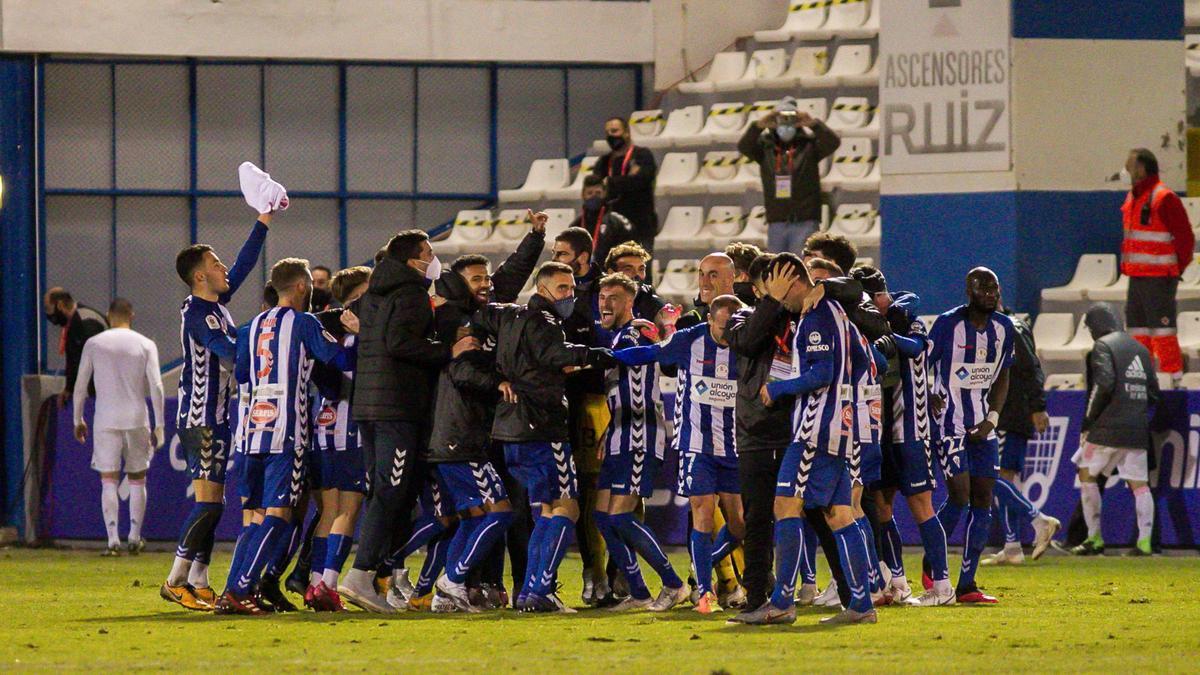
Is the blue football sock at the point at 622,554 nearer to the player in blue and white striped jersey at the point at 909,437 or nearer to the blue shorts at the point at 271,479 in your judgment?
the player in blue and white striped jersey at the point at 909,437

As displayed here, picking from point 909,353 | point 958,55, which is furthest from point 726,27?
point 909,353

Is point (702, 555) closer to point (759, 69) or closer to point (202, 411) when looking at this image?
point (202, 411)

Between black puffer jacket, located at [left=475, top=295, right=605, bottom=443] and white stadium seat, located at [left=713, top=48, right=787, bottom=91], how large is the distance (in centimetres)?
1406

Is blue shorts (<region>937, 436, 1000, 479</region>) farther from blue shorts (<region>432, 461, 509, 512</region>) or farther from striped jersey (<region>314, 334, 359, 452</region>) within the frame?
striped jersey (<region>314, 334, 359, 452</region>)

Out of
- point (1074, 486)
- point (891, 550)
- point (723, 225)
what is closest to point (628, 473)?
point (891, 550)

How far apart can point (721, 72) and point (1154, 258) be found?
8528 mm

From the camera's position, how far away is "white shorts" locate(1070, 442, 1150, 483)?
1816 cm

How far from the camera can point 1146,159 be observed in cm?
2017

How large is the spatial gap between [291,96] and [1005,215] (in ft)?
35.1

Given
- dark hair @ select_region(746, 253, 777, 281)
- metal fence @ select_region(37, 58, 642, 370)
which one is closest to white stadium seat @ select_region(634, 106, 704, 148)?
metal fence @ select_region(37, 58, 642, 370)

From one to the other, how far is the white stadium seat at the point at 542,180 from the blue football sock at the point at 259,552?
47.9ft

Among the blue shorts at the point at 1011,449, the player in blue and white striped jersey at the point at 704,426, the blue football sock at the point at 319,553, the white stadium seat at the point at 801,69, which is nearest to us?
the player in blue and white striped jersey at the point at 704,426

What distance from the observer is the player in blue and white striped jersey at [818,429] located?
11703mm

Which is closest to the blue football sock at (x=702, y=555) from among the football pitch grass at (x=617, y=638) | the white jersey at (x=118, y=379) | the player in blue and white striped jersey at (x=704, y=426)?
the player in blue and white striped jersey at (x=704, y=426)
